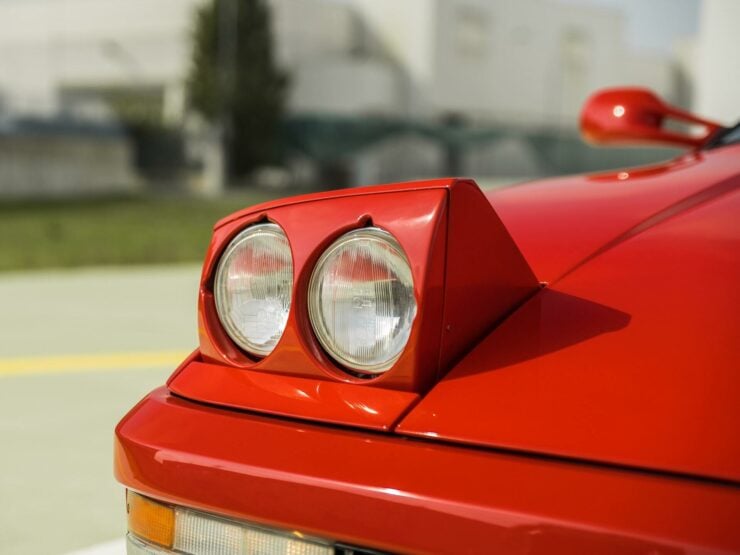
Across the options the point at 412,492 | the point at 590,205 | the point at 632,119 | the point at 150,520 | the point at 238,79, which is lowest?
the point at 150,520

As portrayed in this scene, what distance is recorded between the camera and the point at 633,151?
38906 millimetres

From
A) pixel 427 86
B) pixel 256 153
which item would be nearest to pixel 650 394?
pixel 256 153

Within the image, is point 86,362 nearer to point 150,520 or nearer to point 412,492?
point 150,520

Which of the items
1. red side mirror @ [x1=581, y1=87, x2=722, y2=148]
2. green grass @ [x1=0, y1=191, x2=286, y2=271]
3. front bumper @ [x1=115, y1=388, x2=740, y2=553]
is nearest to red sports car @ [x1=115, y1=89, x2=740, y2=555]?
front bumper @ [x1=115, y1=388, x2=740, y2=553]

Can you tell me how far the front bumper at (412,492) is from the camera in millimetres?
889

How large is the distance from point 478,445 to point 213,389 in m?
0.36

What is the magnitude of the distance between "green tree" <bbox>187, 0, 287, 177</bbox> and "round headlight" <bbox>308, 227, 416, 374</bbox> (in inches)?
1157

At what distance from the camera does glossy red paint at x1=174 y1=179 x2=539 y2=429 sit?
3.53ft

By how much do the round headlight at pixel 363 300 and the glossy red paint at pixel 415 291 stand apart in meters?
0.01

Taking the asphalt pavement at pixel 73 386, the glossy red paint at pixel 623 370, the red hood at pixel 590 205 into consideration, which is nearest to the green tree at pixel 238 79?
the asphalt pavement at pixel 73 386

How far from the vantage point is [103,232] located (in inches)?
504

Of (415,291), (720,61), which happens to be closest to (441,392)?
(415,291)

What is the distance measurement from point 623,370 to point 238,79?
30707mm

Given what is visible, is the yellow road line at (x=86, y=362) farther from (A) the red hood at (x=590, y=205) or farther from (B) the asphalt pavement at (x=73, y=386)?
(A) the red hood at (x=590, y=205)
